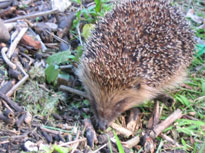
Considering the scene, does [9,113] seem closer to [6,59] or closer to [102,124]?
[6,59]

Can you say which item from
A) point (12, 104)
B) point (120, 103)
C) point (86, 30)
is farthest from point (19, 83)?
point (86, 30)

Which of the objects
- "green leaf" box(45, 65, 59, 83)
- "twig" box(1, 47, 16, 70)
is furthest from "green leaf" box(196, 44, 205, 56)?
"twig" box(1, 47, 16, 70)

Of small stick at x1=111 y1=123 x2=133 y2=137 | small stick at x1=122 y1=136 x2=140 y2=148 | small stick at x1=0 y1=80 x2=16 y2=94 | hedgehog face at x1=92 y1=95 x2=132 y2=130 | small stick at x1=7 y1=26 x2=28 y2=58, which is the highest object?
small stick at x1=7 y1=26 x2=28 y2=58

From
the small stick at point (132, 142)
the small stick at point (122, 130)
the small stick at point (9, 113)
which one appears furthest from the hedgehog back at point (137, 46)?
the small stick at point (9, 113)

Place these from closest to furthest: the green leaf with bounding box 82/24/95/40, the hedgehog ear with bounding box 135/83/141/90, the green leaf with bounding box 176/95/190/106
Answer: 1. the hedgehog ear with bounding box 135/83/141/90
2. the green leaf with bounding box 176/95/190/106
3. the green leaf with bounding box 82/24/95/40

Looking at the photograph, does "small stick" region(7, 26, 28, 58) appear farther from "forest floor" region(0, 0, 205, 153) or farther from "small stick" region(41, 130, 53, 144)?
"small stick" region(41, 130, 53, 144)

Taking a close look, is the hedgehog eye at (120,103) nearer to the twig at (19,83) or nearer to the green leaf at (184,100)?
the green leaf at (184,100)
